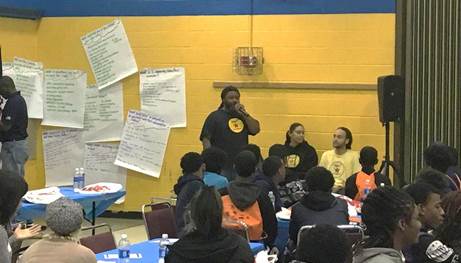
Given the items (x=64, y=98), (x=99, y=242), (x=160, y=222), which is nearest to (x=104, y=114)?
(x=64, y=98)

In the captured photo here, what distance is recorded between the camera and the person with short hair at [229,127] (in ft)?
26.3

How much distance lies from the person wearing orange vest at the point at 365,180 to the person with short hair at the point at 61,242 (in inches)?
140

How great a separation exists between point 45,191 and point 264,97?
304cm

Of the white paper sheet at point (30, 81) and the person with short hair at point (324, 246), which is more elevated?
the white paper sheet at point (30, 81)

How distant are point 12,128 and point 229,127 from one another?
2.37 metres

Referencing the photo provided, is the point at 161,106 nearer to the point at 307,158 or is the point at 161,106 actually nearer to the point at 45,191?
the point at 307,158

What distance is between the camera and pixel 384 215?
300 centimetres

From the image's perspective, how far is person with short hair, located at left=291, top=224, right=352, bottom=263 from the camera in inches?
104

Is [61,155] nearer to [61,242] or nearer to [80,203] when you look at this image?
[80,203]

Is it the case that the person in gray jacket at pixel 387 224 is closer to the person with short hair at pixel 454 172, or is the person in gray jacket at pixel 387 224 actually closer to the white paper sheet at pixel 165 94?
the person with short hair at pixel 454 172

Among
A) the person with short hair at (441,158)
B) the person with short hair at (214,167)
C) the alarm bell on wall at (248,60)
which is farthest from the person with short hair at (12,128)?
the person with short hair at (441,158)

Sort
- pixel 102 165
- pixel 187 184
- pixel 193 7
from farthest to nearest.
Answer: pixel 102 165 → pixel 193 7 → pixel 187 184

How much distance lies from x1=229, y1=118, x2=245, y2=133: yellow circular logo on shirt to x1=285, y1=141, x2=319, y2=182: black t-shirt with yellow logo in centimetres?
74

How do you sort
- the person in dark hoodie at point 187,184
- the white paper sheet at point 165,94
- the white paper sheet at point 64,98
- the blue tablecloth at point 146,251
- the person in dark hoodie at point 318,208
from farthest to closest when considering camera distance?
the white paper sheet at point 64,98
the white paper sheet at point 165,94
the person in dark hoodie at point 187,184
the person in dark hoodie at point 318,208
the blue tablecloth at point 146,251
